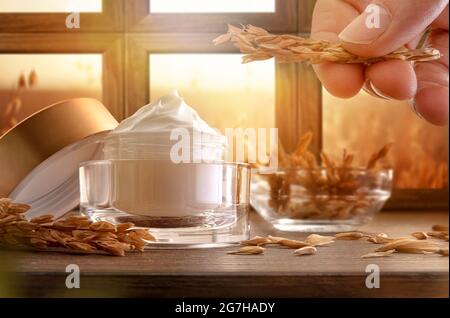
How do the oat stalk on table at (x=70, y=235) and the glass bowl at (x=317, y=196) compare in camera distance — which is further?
the glass bowl at (x=317, y=196)

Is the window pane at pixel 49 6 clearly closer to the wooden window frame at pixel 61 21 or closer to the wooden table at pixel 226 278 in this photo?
the wooden window frame at pixel 61 21

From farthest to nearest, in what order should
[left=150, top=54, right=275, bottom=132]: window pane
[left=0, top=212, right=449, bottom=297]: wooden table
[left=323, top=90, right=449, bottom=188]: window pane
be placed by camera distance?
[left=323, top=90, right=449, bottom=188]: window pane
[left=150, top=54, right=275, bottom=132]: window pane
[left=0, top=212, right=449, bottom=297]: wooden table

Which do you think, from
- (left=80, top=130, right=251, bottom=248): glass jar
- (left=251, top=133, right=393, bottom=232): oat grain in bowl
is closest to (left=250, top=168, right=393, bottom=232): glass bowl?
(left=251, top=133, right=393, bottom=232): oat grain in bowl

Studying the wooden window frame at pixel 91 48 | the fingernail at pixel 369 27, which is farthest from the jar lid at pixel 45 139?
the fingernail at pixel 369 27

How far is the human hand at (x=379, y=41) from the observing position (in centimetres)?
33

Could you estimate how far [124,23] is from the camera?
34 centimetres

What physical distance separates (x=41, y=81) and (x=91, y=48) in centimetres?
3

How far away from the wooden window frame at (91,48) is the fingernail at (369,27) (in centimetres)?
11

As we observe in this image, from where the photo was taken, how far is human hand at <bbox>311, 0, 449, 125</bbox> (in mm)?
329

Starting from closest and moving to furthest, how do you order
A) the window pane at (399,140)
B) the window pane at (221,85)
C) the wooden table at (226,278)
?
the wooden table at (226,278)
the window pane at (221,85)
the window pane at (399,140)

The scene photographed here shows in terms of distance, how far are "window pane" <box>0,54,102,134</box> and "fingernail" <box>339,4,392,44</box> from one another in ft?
0.40

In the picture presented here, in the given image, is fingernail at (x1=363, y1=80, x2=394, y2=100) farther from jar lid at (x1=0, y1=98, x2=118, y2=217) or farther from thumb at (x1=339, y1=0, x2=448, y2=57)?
jar lid at (x1=0, y1=98, x2=118, y2=217)

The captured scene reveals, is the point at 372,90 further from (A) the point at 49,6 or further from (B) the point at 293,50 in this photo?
(A) the point at 49,6
